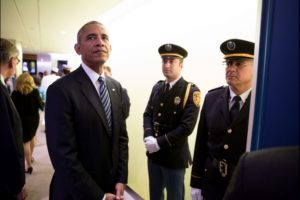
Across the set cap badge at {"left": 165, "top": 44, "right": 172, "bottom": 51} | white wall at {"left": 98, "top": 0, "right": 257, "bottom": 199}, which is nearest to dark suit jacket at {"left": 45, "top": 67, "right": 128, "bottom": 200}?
cap badge at {"left": 165, "top": 44, "right": 172, "bottom": 51}

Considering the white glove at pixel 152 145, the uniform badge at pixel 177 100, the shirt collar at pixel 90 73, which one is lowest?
the white glove at pixel 152 145

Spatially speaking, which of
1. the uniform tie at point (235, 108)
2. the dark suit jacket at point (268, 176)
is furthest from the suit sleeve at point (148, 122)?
the dark suit jacket at point (268, 176)

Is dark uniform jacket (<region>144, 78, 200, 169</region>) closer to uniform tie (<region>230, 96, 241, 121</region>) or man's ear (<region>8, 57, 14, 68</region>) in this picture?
uniform tie (<region>230, 96, 241, 121</region>)

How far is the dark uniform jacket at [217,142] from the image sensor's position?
1468mm

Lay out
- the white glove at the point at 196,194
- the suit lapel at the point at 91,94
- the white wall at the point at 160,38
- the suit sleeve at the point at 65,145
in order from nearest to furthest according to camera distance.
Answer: the suit sleeve at the point at 65,145 → the suit lapel at the point at 91,94 → the white glove at the point at 196,194 → the white wall at the point at 160,38

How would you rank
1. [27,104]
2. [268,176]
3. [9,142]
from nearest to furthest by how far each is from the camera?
[268,176]
[9,142]
[27,104]

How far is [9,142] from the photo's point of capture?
5.51ft

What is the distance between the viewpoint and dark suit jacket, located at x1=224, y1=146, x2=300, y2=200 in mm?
540

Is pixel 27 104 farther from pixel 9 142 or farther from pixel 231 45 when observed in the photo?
pixel 231 45

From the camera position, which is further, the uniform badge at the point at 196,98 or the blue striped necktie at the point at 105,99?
the uniform badge at the point at 196,98

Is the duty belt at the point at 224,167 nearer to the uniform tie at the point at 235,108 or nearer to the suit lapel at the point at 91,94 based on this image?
the uniform tie at the point at 235,108

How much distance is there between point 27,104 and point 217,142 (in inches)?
129

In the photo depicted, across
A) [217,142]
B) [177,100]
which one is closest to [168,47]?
[177,100]

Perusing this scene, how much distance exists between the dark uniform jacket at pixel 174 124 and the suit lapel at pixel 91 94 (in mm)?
817
